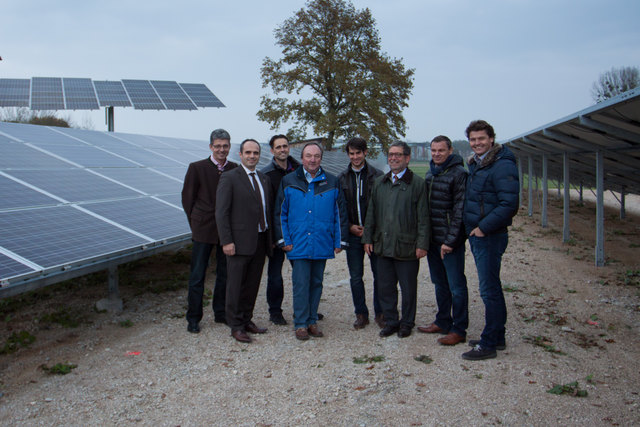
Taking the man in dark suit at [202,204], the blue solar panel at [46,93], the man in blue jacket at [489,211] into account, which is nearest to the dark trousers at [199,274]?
the man in dark suit at [202,204]

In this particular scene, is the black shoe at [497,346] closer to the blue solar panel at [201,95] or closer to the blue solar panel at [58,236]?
the blue solar panel at [58,236]

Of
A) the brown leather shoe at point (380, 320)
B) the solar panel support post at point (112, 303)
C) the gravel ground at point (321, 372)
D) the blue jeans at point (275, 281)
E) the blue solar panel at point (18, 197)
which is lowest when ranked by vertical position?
the gravel ground at point (321, 372)

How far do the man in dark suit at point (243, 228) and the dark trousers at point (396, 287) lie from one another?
1.29 metres

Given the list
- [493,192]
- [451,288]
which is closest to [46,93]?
[451,288]

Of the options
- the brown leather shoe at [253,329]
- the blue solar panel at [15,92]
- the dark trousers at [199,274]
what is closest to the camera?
the dark trousers at [199,274]

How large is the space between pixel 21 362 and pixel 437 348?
4.05m

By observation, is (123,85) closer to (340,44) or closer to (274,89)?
(274,89)

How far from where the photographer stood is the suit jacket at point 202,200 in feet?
17.1

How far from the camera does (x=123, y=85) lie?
18.8 m

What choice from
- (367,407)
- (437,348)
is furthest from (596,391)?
(367,407)

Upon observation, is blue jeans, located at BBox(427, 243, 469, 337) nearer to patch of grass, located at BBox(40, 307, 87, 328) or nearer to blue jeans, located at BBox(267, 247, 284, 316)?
blue jeans, located at BBox(267, 247, 284, 316)

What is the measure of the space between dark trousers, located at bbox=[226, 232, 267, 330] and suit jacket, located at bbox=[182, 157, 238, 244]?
39cm

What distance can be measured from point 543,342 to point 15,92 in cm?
1822

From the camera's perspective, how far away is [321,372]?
14.4 feet
